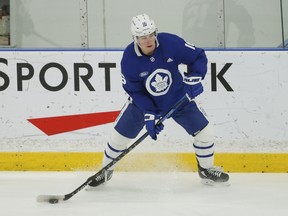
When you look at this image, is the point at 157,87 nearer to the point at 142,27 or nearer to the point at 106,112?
the point at 142,27

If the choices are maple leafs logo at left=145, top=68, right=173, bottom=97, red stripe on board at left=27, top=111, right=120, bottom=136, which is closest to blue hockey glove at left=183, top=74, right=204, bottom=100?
maple leafs logo at left=145, top=68, right=173, bottom=97

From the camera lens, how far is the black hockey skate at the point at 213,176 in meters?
3.39

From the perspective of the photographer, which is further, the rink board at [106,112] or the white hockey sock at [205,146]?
the rink board at [106,112]

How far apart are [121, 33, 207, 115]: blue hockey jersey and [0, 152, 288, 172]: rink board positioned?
69 cm

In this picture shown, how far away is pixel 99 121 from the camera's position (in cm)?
386

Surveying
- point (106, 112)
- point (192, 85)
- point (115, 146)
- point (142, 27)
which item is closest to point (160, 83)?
point (192, 85)

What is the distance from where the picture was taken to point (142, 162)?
3.87m

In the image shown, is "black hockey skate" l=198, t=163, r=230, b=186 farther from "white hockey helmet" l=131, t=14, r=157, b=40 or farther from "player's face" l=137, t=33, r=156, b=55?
"white hockey helmet" l=131, t=14, r=157, b=40

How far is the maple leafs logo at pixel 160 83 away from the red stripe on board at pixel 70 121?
0.71 metres

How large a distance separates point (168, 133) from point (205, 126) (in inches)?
21.6

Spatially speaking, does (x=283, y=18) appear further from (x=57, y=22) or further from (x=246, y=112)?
(x=57, y=22)

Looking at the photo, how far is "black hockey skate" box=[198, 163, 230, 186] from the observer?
3.39m

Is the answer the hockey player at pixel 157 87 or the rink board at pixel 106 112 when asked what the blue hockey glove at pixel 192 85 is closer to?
the hockey player at pixel 157 87

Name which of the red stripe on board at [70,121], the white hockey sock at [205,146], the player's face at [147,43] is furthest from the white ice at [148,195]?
the player's face at [147,43]
